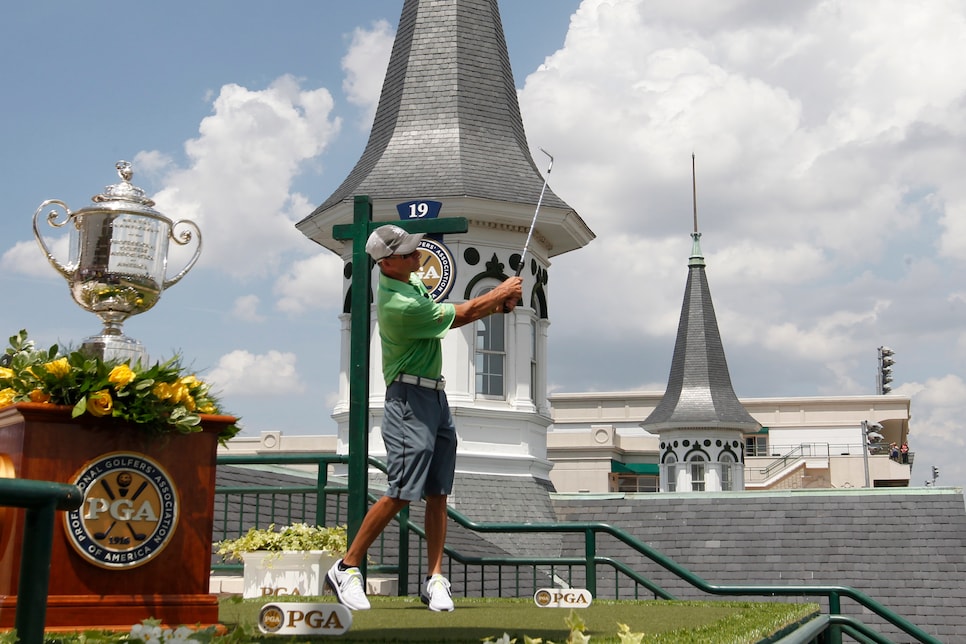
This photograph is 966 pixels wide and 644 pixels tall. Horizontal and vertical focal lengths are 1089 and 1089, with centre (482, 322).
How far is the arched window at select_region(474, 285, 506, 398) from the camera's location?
18531 millimetres

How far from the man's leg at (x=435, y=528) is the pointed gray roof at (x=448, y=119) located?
1257 cm

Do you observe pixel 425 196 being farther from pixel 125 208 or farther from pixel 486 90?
pixel 125 208

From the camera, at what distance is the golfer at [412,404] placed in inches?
216

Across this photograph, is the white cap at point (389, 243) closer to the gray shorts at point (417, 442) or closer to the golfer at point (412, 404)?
the golfer at point (412, 404)

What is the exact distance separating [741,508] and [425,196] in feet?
23.7

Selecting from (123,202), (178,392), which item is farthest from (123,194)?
(178,392)

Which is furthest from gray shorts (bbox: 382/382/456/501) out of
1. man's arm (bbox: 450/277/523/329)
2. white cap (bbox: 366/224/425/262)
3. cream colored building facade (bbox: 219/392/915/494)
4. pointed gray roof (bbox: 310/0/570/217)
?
cream colored building facade (bbox: 219/392/915/494)

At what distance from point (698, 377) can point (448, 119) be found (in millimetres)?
19399

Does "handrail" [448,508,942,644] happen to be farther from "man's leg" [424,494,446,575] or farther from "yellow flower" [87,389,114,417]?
"yellow flower" [87,389,114,417]

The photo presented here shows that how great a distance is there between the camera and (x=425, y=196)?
18031 millimetres

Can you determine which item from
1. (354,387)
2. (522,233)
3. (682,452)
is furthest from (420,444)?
(682,452)

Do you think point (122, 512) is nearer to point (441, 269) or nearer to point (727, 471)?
point (441, 269)

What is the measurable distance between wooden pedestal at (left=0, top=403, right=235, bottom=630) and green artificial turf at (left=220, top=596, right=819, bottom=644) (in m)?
0.40

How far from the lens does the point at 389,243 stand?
18.6 feet
